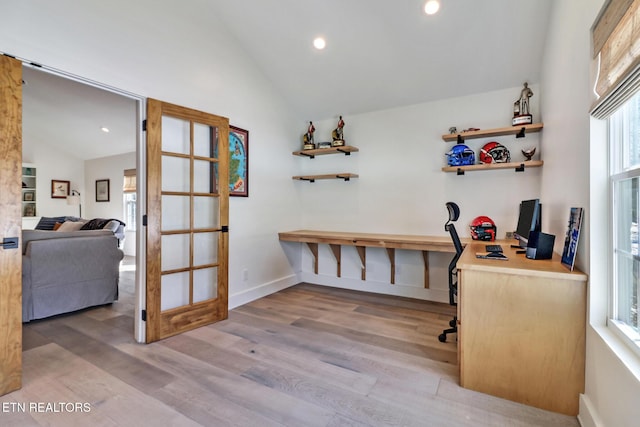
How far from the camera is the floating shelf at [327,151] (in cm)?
399

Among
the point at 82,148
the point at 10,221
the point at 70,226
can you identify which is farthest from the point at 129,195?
the point at 10,221

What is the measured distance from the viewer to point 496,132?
3098 millimetres

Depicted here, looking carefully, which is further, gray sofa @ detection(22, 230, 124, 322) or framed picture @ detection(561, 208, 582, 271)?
gray sofa @ detection(22, 230, 124, 322)

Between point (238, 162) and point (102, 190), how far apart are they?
5.82 m

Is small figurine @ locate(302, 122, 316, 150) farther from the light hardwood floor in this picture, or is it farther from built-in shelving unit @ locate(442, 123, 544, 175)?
the light hardwood floor

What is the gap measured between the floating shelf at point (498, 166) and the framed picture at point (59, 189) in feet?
28.5

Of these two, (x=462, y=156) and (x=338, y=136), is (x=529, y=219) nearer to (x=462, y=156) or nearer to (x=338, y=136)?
(x=462, y=156)

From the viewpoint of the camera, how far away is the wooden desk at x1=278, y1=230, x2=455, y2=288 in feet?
10.5

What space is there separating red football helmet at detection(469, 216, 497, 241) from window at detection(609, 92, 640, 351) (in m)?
1.77

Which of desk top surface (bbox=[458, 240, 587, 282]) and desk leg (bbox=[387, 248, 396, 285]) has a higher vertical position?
desk top surface (bbox=[458, 240, 587, 282])

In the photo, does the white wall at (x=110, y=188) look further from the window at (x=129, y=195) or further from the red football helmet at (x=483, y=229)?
the red football helmet at (x=483, y=229)

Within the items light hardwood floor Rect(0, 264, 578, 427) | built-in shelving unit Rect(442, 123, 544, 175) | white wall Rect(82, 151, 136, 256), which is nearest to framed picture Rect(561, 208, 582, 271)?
light hardwood floor Rect(0, 264, 578, 427)

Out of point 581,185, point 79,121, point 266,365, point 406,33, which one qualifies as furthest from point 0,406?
point 79,121

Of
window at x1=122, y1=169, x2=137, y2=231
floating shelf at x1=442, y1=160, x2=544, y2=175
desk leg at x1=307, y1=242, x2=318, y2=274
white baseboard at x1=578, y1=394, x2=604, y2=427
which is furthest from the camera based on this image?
window at x1=122, y1=169, x2=137, y2=231
